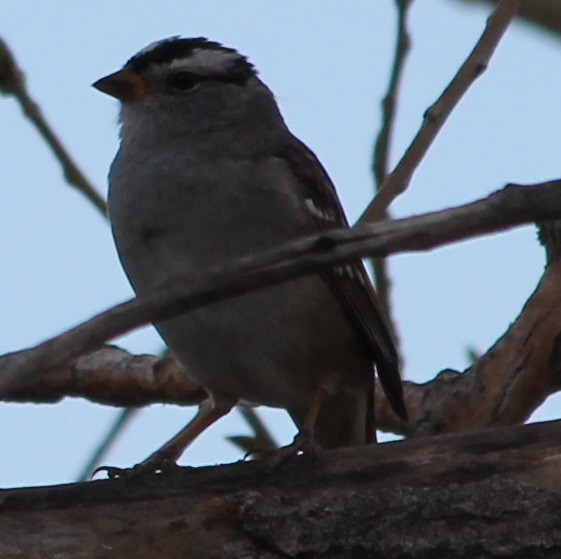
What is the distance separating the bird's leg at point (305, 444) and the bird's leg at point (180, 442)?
A: 31 cm

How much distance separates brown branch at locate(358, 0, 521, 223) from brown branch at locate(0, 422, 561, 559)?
112cm

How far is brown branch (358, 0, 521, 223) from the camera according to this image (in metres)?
3.93

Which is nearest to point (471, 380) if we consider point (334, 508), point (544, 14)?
point (544, 14)

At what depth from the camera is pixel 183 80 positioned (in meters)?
4.52

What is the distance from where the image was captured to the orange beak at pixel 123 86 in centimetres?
436

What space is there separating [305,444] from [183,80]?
1689 mm

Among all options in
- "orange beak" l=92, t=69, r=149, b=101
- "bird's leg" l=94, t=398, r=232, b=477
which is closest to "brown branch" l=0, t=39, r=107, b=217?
"orange beak" l=92, t=69, r=149, b=101

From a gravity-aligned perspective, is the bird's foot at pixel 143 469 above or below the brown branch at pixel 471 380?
below

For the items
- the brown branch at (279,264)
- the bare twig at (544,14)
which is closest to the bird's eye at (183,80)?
the bare twig at (544,14)

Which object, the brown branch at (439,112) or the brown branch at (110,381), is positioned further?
the brown branch at (110,381)

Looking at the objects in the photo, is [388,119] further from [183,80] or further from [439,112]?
[183,80]

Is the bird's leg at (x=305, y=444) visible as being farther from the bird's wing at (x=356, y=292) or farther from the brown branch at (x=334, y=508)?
the bird's wing at (x=356, y=292)

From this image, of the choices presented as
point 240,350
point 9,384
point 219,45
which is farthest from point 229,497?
point 219,45

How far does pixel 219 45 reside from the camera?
464 centimetres
